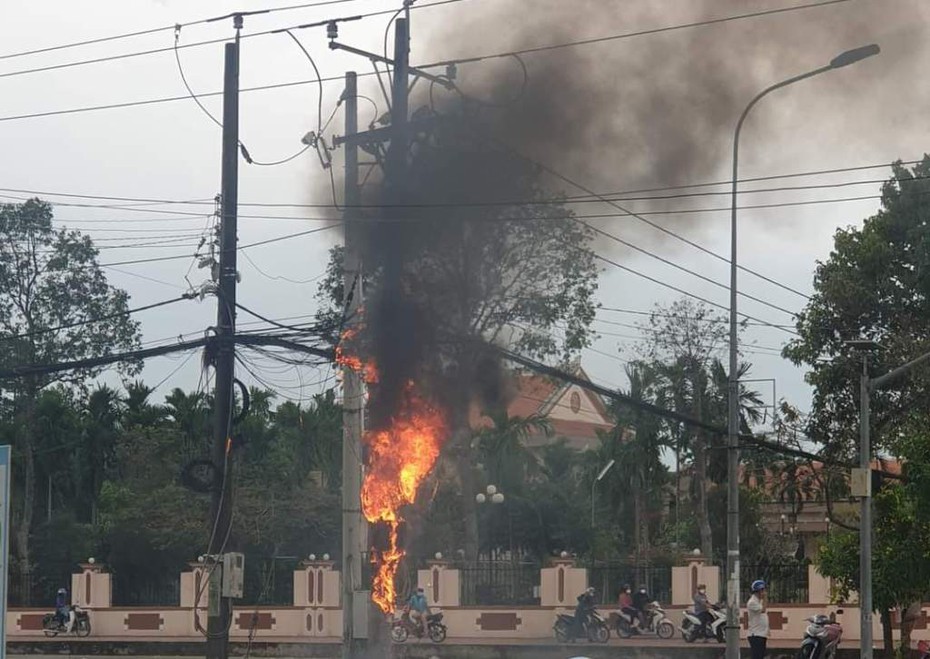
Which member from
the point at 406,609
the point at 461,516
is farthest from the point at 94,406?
the point at 406,609

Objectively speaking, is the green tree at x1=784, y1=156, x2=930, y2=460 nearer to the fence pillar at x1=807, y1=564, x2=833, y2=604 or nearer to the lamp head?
the fence pillar at x1=807, y1=564, x2=833, y2=604

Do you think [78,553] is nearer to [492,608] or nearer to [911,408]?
[492,608]

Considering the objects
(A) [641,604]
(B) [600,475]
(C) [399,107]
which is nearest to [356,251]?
(C) [399,107]

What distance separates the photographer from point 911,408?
93.8 feet

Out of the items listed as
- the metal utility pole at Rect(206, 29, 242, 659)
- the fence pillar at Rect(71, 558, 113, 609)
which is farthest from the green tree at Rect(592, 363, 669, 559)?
the metal utility pole at Rect(206, 29, 242, 659)

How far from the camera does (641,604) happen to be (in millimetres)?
32094

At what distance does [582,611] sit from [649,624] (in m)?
1.87

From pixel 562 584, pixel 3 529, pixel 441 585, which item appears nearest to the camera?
pixel 3 529

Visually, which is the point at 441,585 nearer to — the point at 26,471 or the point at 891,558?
the point at 891,558

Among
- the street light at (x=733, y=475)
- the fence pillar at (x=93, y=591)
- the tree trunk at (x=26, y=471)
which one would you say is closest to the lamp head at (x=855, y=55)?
the street light at (x=733, y=475)

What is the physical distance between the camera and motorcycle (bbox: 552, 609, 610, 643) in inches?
1219

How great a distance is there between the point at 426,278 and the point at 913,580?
35.1ft

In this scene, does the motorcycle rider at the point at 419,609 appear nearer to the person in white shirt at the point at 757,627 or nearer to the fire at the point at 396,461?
the fire at the point at 396,461

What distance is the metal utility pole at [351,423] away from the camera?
2011 cm
